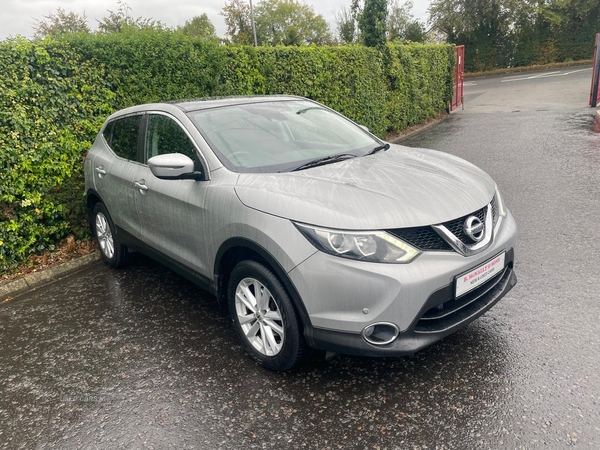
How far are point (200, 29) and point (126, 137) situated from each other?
17.5 feet

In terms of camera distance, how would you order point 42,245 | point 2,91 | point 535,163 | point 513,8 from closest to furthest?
point 2,91 → point 42,245 → point 535,163 → point 513,8

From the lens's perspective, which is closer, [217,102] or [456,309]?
[456,309]

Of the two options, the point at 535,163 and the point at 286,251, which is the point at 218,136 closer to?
the point at 286,251

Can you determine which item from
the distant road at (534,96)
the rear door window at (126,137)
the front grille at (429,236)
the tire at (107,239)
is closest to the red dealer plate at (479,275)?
the front grille at (429,236)

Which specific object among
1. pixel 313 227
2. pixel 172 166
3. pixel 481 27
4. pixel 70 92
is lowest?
pixel 313 227

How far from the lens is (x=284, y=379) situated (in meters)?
3.04

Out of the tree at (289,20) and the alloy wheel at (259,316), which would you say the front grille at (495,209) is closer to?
the alloy wheel at (259,316)

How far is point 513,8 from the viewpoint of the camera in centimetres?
3556

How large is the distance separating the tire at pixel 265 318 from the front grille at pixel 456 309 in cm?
71

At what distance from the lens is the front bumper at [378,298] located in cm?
251

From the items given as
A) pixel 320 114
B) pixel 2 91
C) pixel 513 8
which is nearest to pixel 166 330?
pixel 320 114

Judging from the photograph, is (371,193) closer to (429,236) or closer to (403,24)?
(429,236)

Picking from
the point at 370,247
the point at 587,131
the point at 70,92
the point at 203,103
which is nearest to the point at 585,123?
the point at 587,131

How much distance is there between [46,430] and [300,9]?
257ft
